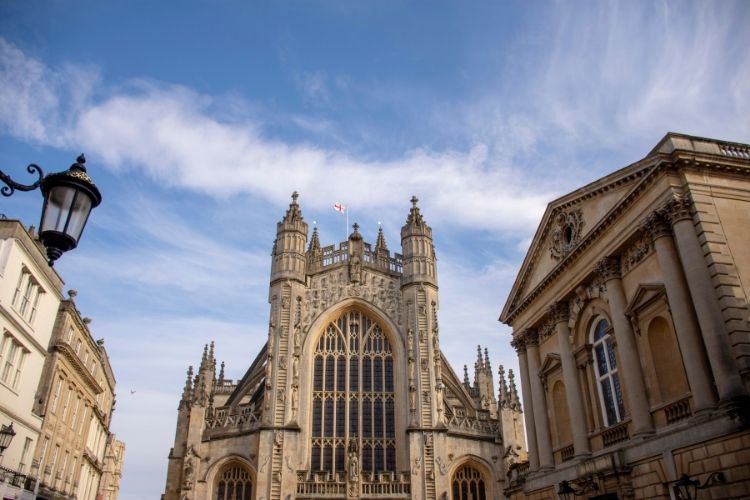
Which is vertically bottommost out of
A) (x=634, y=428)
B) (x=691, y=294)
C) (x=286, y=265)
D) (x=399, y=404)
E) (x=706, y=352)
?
(x=634, y=428)

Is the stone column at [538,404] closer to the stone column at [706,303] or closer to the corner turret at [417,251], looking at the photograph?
the stone column at [706,303]

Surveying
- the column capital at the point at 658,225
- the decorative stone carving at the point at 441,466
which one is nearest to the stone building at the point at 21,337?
the decorative stone carving at the point at 441,466

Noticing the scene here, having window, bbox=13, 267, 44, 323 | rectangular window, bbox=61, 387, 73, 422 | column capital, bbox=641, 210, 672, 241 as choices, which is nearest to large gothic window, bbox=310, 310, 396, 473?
rectangular window, bbox=61, 387, 73, 422

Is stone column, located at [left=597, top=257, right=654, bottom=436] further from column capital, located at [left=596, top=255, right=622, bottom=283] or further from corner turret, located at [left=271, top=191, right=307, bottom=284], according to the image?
corner turret, located at [left=271, top=191, right=307, bottom=284]

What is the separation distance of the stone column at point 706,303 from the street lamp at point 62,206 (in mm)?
A: 12811

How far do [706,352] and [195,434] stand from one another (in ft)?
82.6

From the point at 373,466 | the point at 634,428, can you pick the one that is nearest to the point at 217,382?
the point at 373,466

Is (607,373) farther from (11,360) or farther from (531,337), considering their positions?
(11,360)

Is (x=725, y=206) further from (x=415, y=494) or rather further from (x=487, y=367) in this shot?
(x=487, y=367)

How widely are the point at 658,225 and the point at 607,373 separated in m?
5.58

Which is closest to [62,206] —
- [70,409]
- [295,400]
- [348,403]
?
[70,409]

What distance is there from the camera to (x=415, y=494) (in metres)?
29.9

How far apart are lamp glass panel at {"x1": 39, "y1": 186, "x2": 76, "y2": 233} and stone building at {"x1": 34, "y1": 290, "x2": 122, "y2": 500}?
21876 mm

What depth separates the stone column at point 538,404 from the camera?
70.6 ft
